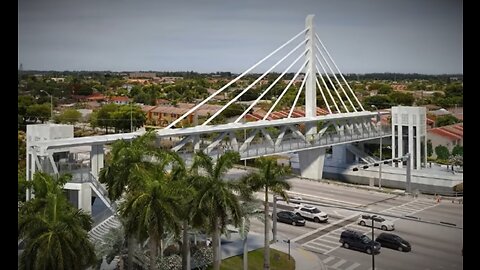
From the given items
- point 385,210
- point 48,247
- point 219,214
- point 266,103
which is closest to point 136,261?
point 219,214

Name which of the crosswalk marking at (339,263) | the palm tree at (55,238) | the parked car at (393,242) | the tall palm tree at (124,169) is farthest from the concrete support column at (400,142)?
the palm tree at (55,238)

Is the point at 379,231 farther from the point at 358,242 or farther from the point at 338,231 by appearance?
the point at 358,242

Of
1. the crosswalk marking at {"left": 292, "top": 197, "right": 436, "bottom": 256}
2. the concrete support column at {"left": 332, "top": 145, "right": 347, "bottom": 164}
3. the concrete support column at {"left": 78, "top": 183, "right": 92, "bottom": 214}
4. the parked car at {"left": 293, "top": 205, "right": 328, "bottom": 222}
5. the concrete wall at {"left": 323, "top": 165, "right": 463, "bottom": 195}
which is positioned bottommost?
the crosswalk marking at {"left": 292, "top": 197, "right": 436, "bottom": 256}

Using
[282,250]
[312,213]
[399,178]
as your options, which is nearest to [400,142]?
[399,178]

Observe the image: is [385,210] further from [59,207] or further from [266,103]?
[266,103]

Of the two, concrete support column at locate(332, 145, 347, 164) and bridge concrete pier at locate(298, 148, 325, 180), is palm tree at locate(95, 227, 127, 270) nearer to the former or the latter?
bridge concrete pier at locate(298, 148, 325, 180)

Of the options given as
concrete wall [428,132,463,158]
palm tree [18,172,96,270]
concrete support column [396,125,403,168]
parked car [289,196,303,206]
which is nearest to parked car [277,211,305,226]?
parked car [289,196,303,206]
